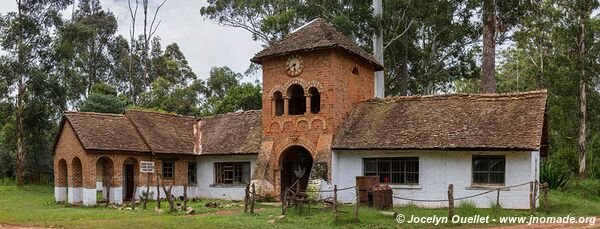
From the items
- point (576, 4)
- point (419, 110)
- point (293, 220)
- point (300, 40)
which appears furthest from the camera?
point (576, 4)

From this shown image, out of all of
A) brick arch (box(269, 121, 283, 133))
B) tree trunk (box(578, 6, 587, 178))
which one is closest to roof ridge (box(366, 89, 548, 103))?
brick arch (box(269, 121, 283, 133))

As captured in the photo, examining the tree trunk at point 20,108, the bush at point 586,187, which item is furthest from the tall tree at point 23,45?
the bush at point 586,187

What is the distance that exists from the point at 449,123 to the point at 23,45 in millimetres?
26828

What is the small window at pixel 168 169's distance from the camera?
2709 cm

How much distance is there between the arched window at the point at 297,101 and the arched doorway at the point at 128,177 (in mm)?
7346

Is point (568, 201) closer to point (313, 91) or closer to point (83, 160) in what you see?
point (313, 91)

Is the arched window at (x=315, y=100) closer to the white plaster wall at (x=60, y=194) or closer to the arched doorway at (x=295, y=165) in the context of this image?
the arched doorway at (x=295, y=165)

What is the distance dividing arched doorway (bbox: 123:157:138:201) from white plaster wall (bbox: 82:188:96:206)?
246 cm

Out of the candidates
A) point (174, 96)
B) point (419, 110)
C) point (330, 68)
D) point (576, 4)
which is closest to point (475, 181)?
point (419, 110)

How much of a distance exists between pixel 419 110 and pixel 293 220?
8.30 m

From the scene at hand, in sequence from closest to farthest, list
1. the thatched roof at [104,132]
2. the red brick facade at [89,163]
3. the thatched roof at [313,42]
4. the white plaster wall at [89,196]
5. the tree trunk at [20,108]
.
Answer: the thatched roof at [313,42] → the white plaster wall at [89,196] → the red brick facade at [89,163] → the thatched roof at [104,132] → the tree trunk at [20,108]

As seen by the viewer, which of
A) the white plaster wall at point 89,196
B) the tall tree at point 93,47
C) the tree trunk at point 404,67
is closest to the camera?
the white plaster wall at point 89,196

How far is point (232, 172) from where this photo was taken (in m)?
27.0

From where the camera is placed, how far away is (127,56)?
188 feet
